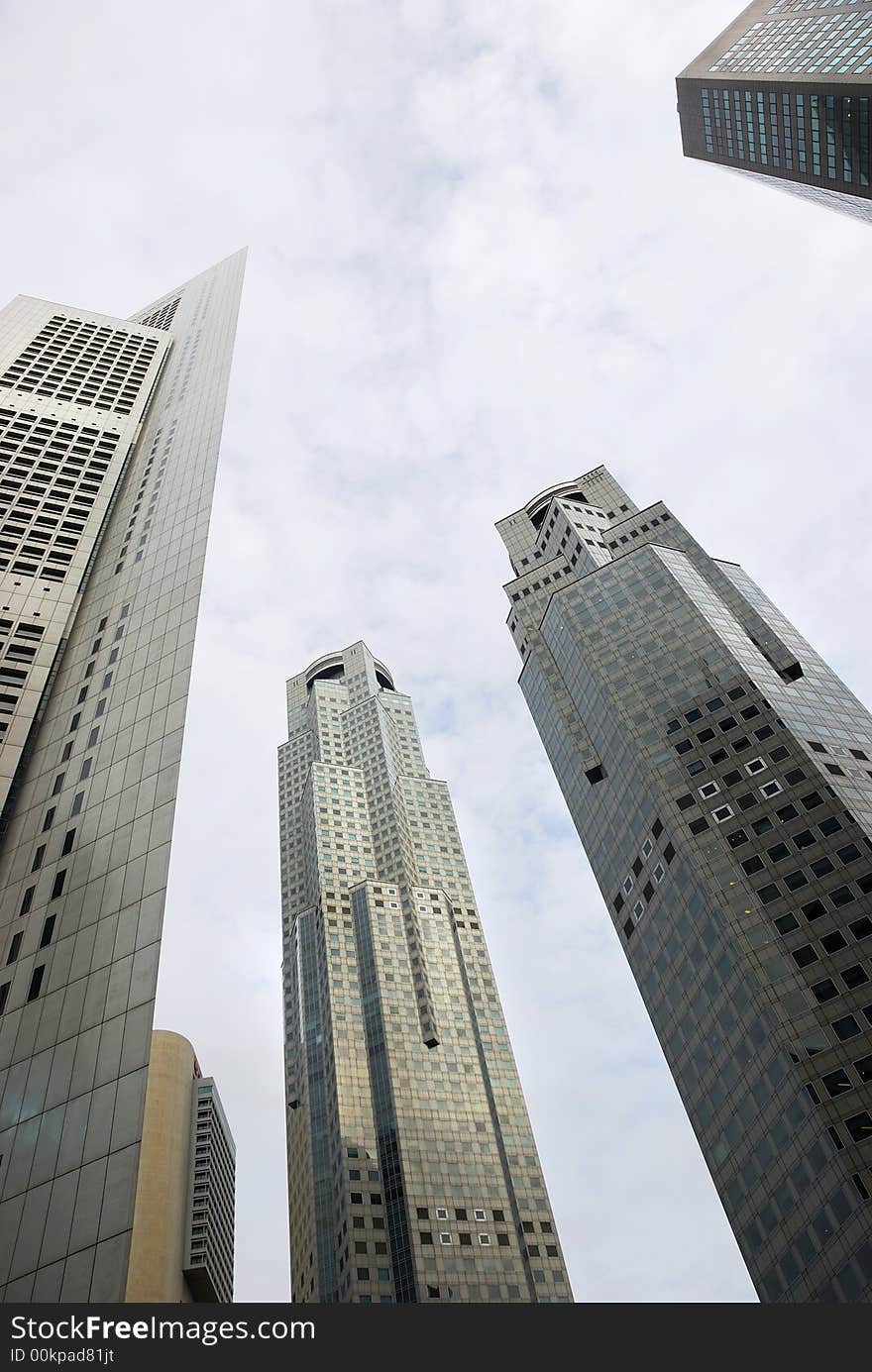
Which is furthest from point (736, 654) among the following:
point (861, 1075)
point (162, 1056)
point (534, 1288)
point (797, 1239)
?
point (534, 1288)

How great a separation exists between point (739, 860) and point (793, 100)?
92997mm

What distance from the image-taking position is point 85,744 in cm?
5328

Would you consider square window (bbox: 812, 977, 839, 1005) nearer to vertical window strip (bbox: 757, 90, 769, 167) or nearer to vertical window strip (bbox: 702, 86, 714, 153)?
vertical window strip (bbox: 757, 90, 769, 167)

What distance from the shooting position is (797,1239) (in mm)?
63469

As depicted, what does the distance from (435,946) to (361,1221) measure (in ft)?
145

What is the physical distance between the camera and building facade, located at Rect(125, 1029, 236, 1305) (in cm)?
7188

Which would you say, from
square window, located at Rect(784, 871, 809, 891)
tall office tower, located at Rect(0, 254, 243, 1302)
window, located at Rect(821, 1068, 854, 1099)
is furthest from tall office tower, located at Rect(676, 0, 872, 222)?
window, located at Rect(821, 1068, 854, 1099)

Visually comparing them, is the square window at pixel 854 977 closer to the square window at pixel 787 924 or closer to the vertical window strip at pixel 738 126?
the square window at pixel 787 924

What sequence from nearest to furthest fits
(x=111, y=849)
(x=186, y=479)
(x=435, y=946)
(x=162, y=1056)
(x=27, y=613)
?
(x=111, y=849)
(x=27, y=613)
(x=186, y=479)
(x=162, y=1056)
(x=435, y=946)

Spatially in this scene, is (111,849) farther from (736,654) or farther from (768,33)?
(768,33)

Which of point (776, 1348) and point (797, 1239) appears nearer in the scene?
point (776, 1348)

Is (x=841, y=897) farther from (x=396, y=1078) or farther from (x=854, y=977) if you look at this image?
(x=396, y=1078)

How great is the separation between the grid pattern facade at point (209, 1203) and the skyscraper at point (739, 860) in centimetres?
4307

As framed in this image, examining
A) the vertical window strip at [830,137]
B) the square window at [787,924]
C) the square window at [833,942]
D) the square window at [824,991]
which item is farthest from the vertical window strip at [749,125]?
the square window at [824,991]
